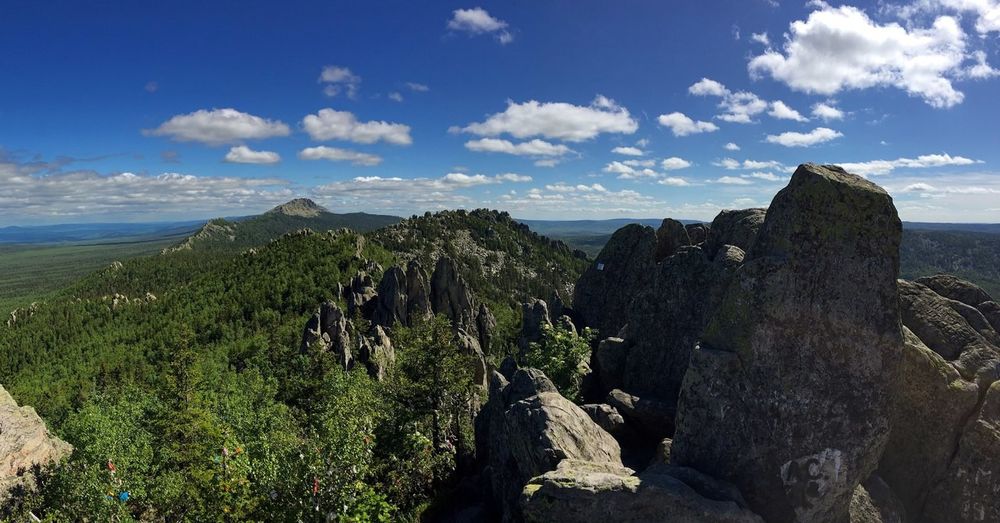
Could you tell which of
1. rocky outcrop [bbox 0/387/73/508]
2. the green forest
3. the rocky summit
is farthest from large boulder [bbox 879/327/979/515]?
rocky outcrop [bbox 0/387/73/508]

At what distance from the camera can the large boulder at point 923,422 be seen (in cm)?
1489

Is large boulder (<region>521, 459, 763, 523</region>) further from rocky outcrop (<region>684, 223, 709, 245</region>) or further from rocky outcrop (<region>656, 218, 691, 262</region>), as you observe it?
rocky outcrop (<region>656, 218, 691, 262</region>)

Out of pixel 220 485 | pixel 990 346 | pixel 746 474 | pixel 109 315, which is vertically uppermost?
pixel 990 346

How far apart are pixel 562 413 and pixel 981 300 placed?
20.1 m

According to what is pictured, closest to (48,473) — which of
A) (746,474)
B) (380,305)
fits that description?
(746,474)

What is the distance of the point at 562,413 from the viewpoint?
58.6ft

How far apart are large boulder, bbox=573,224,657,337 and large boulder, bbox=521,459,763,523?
3275 centimetres

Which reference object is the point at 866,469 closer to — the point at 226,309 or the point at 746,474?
the point at 746,474

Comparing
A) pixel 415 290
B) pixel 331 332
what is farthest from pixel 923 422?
pixel 415 290

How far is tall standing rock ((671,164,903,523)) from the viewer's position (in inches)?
518

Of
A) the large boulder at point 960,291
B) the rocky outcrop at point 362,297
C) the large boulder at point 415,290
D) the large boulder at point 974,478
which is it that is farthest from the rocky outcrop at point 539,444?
the rocky outcrop at point 362,297

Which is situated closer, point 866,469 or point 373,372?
point 866,469

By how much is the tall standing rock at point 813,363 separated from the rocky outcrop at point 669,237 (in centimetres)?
3163

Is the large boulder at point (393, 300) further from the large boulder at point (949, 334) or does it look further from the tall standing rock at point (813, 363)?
the tall standing rock at point (813, 363)
